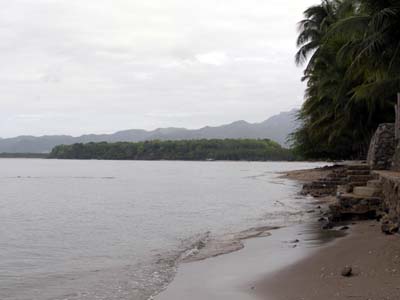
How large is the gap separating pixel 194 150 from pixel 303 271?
167600mm

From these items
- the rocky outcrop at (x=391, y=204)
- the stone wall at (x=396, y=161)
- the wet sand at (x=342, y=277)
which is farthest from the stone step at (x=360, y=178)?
the wet sand at (x=342, y=277)

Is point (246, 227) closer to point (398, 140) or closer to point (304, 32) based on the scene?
point (398, 140)

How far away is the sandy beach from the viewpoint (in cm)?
830

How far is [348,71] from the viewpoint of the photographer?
24156 millimetres

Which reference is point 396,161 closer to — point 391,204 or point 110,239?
point 391,204

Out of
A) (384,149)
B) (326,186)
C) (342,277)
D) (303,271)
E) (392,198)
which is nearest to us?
(342,277)

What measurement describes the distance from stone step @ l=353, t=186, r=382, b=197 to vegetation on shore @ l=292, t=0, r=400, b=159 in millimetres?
4581

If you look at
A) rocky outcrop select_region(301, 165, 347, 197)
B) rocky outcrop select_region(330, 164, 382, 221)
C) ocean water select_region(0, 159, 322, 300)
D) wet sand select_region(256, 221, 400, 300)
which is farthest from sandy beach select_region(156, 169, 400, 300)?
rocky outcrop select_region(301, 165, 347, 197)

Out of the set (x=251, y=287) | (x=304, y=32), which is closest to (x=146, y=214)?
(x=251, y=287)

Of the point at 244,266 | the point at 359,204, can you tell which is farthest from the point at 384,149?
the point at 244,266

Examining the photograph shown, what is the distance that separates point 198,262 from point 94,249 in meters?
4.61

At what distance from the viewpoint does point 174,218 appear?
957 inches

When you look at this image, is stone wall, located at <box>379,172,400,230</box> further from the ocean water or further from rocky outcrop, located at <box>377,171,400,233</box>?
the ocean water

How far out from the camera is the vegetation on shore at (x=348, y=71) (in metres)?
18.3
